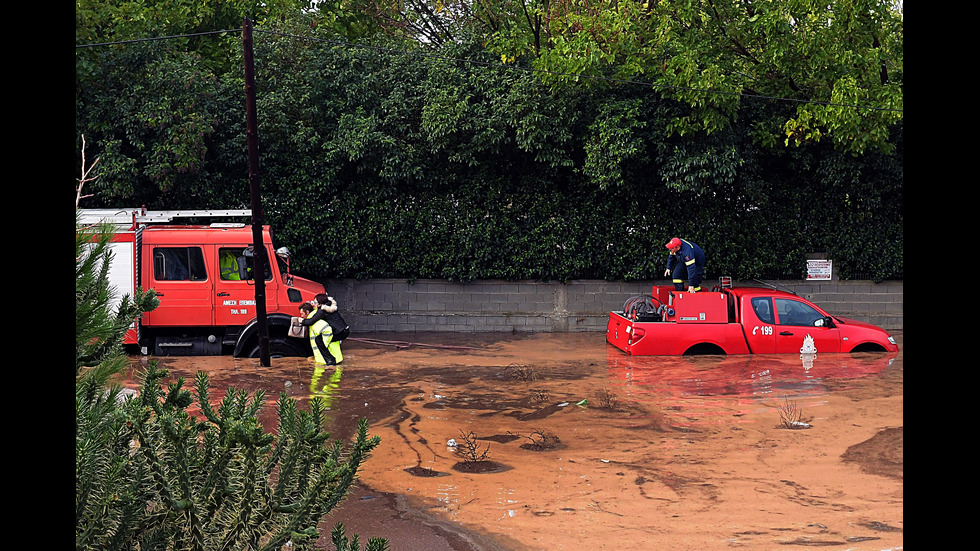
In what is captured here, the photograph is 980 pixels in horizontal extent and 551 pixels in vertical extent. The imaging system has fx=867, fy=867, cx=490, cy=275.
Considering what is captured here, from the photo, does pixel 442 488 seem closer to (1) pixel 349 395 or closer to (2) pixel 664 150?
(1) pixel 349 395

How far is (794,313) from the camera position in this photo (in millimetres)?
16078

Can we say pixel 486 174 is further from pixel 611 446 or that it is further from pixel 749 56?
pixel 611 446

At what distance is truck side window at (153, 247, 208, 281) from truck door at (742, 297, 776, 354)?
32.7ft

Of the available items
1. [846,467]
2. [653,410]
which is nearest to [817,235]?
[653,410]

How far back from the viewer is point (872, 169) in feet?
→ 66.9

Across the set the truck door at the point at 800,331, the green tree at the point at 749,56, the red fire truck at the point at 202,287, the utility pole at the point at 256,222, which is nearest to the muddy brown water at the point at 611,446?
the truck door at the point at 800,331

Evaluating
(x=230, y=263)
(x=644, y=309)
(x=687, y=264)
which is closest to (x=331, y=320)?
(x=230, y=263)

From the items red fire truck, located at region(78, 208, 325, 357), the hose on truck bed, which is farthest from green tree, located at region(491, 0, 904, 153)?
red fire truck, located at region(78, 208, 325, 357)

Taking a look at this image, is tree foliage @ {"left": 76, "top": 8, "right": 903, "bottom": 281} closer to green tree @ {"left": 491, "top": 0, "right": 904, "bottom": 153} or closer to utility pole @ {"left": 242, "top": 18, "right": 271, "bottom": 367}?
green tree @ {"left": 491, "top": 0, "right": 904, "bottom": 153}

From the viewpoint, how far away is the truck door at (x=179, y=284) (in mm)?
15711

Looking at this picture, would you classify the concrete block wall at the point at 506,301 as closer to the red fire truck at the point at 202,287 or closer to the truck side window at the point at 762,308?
the red fire truck at the point at 202,287

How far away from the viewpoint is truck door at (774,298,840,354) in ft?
52.4

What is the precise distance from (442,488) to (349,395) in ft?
15.9

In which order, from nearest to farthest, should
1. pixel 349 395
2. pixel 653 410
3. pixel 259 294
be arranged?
pixel 653 410 → pixel 349 395 → pixel 259 294
